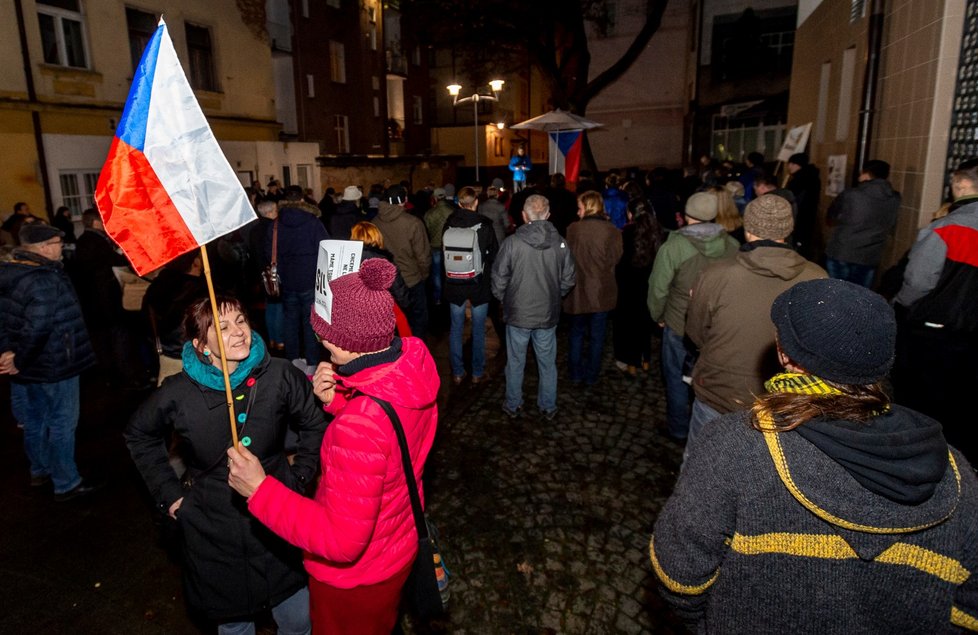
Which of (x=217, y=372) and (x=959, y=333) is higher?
(x=217, y=372)

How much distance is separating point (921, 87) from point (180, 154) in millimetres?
7820

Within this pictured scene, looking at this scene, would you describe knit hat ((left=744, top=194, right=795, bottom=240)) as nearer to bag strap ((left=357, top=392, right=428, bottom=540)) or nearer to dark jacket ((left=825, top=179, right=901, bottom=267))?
bag strap ((left=357, top=392, right=428, bottom=540))

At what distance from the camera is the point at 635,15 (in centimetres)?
2719

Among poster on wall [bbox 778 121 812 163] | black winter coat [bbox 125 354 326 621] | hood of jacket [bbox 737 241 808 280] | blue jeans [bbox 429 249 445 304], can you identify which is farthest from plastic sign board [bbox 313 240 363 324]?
poster on wall [bbox 778 121 812 163]

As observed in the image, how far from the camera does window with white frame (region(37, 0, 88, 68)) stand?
14.4 meters

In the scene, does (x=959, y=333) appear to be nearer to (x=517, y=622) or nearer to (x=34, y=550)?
(x=517, y=622)

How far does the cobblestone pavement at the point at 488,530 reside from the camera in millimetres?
3648

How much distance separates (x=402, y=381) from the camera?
2.22 metres

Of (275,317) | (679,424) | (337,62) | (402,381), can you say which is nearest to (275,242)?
(275,317)

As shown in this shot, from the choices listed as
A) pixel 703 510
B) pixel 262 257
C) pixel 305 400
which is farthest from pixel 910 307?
pixel 262 257

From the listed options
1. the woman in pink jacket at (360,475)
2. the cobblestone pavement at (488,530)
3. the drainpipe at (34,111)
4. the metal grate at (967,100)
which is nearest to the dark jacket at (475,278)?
the cobblestone pavement at (488,530)

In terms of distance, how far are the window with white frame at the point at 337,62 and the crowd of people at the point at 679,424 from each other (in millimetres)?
25741

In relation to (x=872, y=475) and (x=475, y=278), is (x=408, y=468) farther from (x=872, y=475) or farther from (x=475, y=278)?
(x=475, y=278)

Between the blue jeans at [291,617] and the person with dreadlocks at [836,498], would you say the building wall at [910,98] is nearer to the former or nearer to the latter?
the person with dreadlocks at [836,498]
